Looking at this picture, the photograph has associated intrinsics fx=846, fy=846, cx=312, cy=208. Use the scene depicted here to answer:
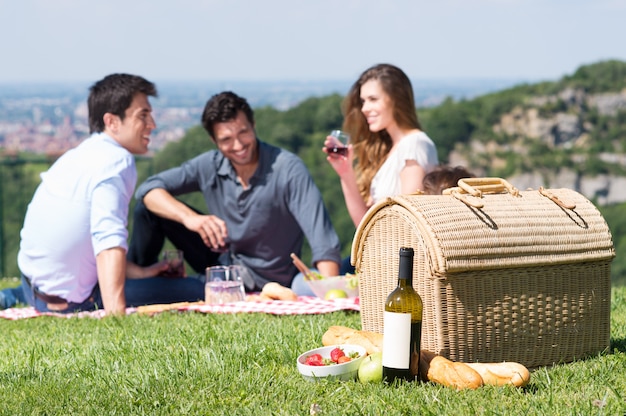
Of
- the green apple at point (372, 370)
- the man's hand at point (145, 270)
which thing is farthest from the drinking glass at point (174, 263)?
the green apple at point (372, 370)

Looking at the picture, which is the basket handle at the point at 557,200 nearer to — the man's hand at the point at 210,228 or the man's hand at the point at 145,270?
the man's hand at the point at 210,228

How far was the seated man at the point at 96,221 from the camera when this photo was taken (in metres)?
5.25

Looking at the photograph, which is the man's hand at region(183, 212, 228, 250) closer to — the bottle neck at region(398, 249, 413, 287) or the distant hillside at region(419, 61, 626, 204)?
the bottle neck at region(398, 249, 413, 287)

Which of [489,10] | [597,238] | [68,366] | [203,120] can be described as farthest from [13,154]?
[489,10]

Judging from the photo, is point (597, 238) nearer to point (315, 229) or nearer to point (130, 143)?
point (315, 229)

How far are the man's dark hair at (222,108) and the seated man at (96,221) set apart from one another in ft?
1.59

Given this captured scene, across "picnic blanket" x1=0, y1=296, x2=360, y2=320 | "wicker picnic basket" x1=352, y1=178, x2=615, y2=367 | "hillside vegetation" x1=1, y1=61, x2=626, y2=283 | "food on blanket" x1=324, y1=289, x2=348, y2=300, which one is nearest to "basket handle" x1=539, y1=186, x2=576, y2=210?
"wicker picnic basket" x1=352, y1=178, x2=615, y2=367

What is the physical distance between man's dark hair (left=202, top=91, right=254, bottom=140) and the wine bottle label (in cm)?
319

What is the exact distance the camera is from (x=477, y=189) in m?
3.90

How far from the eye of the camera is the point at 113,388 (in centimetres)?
340

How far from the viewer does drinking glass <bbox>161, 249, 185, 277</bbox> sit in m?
5.93

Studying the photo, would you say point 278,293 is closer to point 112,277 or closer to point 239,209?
point 239,209

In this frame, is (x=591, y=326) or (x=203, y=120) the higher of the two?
(x=203, y=120)

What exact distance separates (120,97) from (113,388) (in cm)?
279
